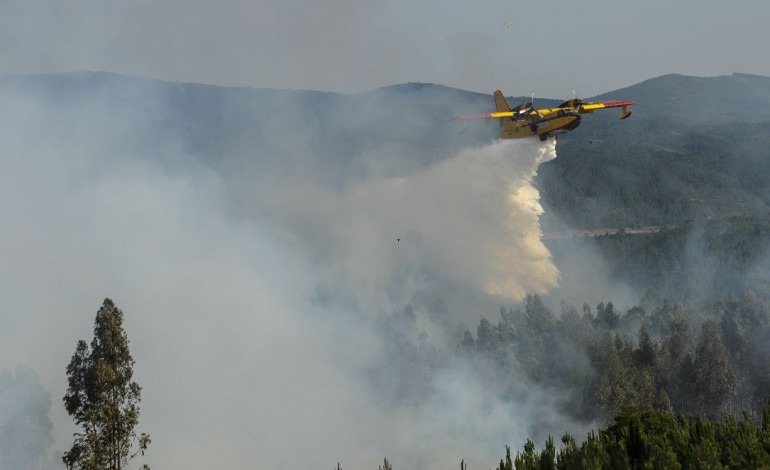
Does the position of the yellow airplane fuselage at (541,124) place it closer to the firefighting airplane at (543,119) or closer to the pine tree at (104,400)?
the firefighting airplane at (543,119)

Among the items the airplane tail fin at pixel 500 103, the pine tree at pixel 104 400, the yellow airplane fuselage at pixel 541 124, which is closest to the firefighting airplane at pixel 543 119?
the yellow airplane fuselage at pixel 541 124

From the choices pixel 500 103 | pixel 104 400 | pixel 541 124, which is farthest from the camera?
pixel 500 103

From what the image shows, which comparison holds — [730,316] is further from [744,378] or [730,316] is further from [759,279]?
[759,279]

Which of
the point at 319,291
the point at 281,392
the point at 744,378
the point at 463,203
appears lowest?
the point at 744,378

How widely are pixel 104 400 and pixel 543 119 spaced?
213ft

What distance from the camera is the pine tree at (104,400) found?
51.3m

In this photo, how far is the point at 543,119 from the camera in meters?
98.9

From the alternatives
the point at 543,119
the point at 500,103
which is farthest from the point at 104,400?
the point at 500,103

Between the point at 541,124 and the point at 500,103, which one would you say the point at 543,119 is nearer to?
the point at 541,124

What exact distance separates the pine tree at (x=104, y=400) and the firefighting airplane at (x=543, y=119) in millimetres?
60059

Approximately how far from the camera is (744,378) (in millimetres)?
120562

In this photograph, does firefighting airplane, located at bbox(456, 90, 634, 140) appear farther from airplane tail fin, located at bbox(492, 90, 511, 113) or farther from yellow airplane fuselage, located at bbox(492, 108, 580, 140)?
airplane tail fin, located at bbox(492, 90, 511, 113)

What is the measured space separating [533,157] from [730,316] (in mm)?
39833

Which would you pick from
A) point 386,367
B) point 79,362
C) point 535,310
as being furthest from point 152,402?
point 79,362
